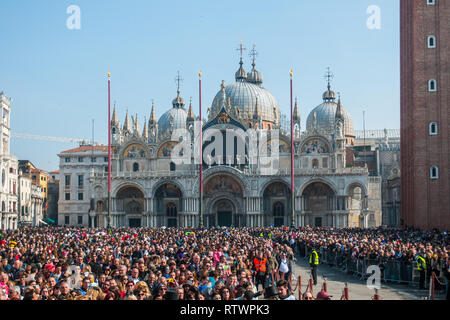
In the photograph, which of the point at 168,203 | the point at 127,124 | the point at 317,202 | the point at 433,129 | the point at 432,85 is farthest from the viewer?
the point at 127,124

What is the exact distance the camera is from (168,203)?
69.4m

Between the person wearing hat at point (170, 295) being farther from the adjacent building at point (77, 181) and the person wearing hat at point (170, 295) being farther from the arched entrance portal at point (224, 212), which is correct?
the adjacent building at point (77, 181)

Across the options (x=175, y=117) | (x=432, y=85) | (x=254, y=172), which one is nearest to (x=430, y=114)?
(x=432, y=85)

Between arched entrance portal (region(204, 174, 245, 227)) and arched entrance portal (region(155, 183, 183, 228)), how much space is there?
3.51 meters

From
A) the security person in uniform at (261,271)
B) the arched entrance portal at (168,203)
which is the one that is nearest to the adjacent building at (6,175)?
the arched entrance portal at (168,203)

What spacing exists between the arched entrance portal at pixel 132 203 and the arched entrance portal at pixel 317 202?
59.4 ft

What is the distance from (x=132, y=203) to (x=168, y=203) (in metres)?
4.11

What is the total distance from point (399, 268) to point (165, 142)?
50.0 metres

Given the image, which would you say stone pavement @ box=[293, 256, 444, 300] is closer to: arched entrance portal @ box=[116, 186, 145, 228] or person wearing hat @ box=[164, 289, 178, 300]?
person wearing hat @ box=[164, 289, 178, 300]

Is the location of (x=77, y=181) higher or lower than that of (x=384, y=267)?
higher

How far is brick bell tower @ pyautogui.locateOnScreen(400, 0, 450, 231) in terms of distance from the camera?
149 ft

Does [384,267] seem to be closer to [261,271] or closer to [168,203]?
[261,271]

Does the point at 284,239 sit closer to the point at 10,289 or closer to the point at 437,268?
the point at 437,268

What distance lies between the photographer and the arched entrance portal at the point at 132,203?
6938 cm
